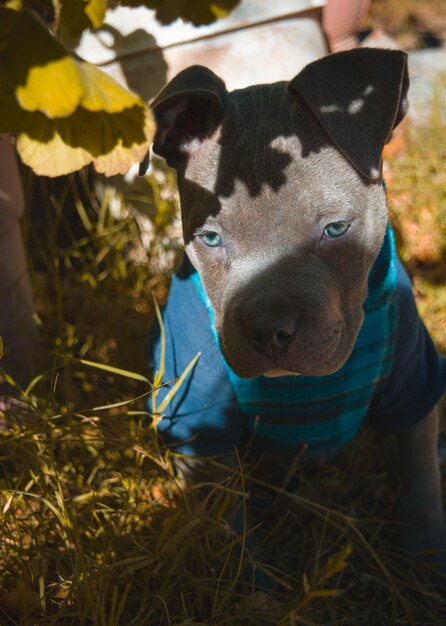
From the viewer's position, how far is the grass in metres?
2.20

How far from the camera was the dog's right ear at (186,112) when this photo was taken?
2.19m

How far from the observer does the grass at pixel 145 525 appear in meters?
2.20

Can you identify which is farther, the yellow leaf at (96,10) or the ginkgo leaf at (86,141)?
the yellow leaf at (96,10)

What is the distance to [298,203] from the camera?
2125mm

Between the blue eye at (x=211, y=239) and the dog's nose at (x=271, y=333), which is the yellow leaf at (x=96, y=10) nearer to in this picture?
the blue eye at (x=211, y=239)

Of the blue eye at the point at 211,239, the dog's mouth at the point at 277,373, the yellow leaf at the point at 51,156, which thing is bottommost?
the dog's mouth at the point at 277,373

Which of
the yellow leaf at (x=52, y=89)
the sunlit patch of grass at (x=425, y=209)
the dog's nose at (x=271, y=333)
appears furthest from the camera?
the sunlit patch of grass at (x=425, y=209)

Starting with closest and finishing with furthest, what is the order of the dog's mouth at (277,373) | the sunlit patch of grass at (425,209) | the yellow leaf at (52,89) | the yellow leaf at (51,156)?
the yellow leaf at (52,89)
the yellow leaf at (51,156)
the dog's mouth at (277,373)
the sunlit patch of grass at (425,209)

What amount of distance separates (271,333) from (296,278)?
0.17 metres

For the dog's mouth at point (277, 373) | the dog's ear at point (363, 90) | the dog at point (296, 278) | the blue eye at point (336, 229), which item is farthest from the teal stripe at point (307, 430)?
the dog's ear at point (363, 90)

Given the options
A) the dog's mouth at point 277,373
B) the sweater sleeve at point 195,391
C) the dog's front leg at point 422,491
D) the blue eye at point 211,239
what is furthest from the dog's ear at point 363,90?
the dog's front leg at point 422,491

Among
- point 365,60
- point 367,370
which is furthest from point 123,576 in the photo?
point 365,60

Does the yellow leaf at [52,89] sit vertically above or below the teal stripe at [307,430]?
above

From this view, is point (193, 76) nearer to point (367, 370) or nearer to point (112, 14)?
point (367, 370)
